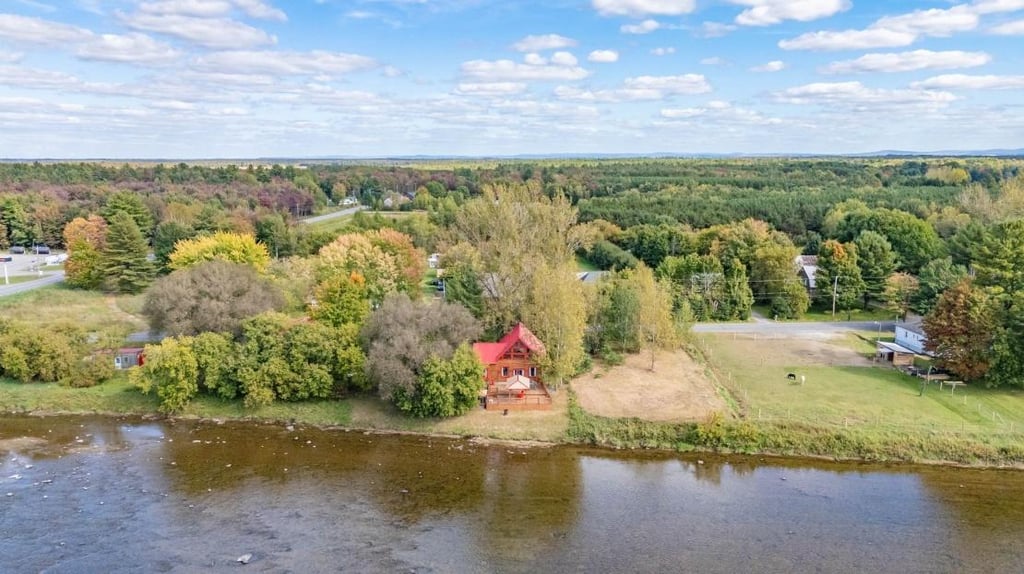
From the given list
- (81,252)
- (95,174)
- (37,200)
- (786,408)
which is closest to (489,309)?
(786,408)

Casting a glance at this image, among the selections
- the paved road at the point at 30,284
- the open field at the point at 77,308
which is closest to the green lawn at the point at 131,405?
the open field at the point at 77,308

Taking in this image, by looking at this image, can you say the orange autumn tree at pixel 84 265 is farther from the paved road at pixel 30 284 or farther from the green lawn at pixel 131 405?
the green lawn at pixel 131 405

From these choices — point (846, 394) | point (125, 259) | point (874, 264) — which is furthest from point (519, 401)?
point (125, 259)

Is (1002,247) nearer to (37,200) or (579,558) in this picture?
(579,558)

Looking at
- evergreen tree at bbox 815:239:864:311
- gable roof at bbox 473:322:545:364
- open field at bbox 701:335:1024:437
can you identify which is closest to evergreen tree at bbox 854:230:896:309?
evergreen tree at bbox 815:239:864:311

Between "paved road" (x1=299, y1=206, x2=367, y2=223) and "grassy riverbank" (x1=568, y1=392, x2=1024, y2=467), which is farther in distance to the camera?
"paved road" (x1=299, y1=206, x2=367, y2=223)

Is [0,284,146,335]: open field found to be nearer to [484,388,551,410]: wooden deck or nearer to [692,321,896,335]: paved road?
[484,388,551,410]: wooden deck
